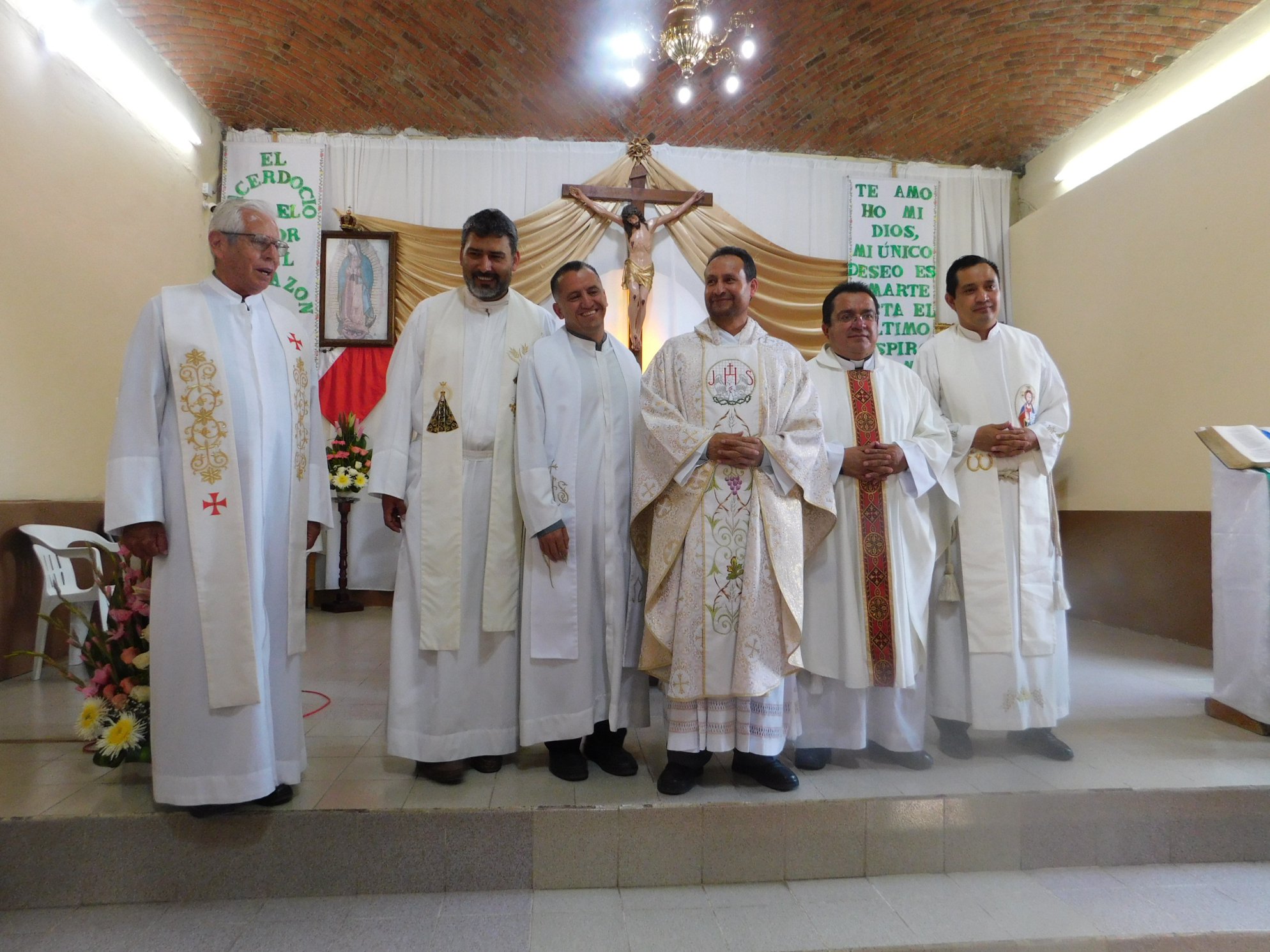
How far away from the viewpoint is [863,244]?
7047 mm

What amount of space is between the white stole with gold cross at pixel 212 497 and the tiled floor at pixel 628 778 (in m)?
0.49

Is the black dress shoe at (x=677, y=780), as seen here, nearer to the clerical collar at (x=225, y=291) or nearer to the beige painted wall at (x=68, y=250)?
the clerical collar at (x=225, y=291)

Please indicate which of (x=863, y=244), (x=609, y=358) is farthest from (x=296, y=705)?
(x=863, y=244)

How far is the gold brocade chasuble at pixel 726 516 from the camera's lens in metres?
2.48

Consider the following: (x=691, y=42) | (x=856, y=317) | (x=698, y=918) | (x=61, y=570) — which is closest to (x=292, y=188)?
(x=691, y=42)

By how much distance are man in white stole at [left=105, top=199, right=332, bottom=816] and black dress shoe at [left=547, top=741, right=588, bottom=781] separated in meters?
0.79

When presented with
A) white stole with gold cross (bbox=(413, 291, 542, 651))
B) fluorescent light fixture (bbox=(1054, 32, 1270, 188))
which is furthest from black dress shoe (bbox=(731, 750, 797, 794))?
fluorescent light fixture (bbox=(1054, 32, 1270, 188))

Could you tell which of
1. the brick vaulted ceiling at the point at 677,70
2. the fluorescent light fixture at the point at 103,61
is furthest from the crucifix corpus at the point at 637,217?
the fluorescent light fixture at the point at 103,61

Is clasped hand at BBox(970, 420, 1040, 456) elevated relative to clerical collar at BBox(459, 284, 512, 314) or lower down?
lower down

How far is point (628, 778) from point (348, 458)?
4.37 m

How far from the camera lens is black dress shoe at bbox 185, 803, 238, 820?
7.32ft

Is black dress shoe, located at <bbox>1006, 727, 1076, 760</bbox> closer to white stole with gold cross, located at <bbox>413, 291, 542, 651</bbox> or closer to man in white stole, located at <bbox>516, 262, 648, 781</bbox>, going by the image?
man in white stole, located at <bbox>516, 262, 648, 781</bbox>

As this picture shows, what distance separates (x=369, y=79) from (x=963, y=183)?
17.3 ft

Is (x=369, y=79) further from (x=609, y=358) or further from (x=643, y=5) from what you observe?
(x=609, y=358)
